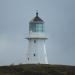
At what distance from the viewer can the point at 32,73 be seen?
25312 millimetres

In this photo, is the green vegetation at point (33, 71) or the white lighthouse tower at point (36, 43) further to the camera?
the white lighthouse tower at point (36, 43)

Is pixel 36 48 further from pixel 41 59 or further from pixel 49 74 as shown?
pixel 49 74

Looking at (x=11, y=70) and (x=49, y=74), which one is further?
(x=11, y=70)

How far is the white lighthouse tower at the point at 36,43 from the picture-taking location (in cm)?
3741

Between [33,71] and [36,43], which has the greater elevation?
[36,43]

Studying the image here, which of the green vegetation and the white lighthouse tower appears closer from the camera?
the green vegetation

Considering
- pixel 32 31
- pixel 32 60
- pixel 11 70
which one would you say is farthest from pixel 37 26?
pixel 11 70

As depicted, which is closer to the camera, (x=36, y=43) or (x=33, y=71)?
(x=33, y=71)

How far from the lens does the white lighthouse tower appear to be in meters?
37.4

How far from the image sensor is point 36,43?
3750cm

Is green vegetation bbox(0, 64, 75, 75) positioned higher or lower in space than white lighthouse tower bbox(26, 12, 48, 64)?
lower

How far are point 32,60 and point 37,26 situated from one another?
113 inches

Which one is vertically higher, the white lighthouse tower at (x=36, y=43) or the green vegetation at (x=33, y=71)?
the white lighthouse tower at (x=36, y=43)

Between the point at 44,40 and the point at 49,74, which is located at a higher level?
the point at 44,40
